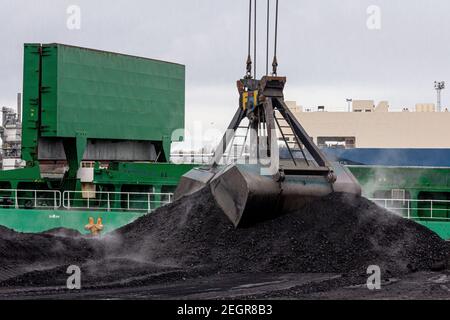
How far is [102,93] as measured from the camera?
2677 centimetres

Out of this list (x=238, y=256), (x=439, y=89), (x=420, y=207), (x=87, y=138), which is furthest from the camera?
(x=439, y=89)

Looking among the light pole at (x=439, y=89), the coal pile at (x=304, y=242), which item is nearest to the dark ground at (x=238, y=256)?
the coal pile at (x=304, y=242)

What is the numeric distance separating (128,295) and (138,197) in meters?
→ 16.1

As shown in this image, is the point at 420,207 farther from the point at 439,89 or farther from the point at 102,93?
the point at 439,89

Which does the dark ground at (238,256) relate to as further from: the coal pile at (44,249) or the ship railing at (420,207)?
the ship railing at (420,207)

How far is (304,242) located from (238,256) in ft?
3.99

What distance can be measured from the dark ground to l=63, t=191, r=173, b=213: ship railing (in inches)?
386

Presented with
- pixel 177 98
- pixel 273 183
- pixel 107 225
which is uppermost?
pixel 177 98

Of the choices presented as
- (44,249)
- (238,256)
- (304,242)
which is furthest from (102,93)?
(304,242)

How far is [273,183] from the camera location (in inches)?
568

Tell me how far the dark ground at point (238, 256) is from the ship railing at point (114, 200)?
9.80 m

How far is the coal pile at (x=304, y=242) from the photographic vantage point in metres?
13.6
